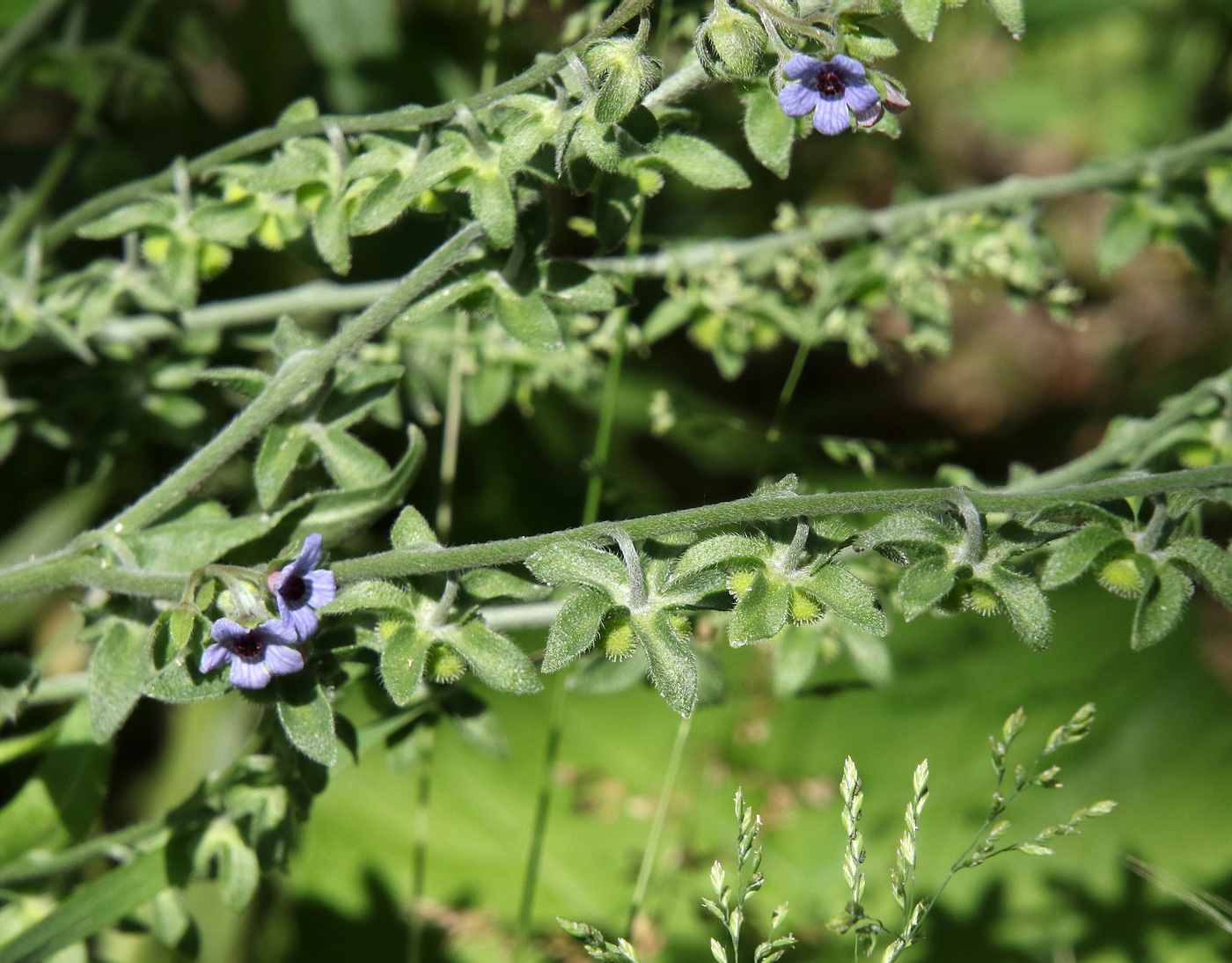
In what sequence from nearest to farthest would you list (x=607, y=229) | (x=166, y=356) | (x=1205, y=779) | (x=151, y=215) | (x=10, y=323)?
(x=607, y=229), (x=151, y=215), (x=10, y=323), (x=166, y=356), (x=1205, y=779)

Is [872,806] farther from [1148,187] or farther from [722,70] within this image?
[722,70]

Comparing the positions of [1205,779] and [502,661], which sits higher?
[502,661]

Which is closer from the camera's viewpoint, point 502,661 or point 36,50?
point 502,661

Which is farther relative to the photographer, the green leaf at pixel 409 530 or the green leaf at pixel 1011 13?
the green leaf at pixel 409 530

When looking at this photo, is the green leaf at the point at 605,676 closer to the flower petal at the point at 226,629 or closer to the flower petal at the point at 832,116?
the flower petal at the point at 226,629

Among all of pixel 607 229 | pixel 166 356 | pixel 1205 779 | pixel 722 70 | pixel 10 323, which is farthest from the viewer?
pixel 1205 779

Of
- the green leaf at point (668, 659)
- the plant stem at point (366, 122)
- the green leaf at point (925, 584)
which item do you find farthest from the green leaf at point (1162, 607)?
the plant stem at point (366, 122)

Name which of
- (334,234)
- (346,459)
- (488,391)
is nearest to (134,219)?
(334,234)

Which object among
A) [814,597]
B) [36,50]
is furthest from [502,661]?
[36,50]
